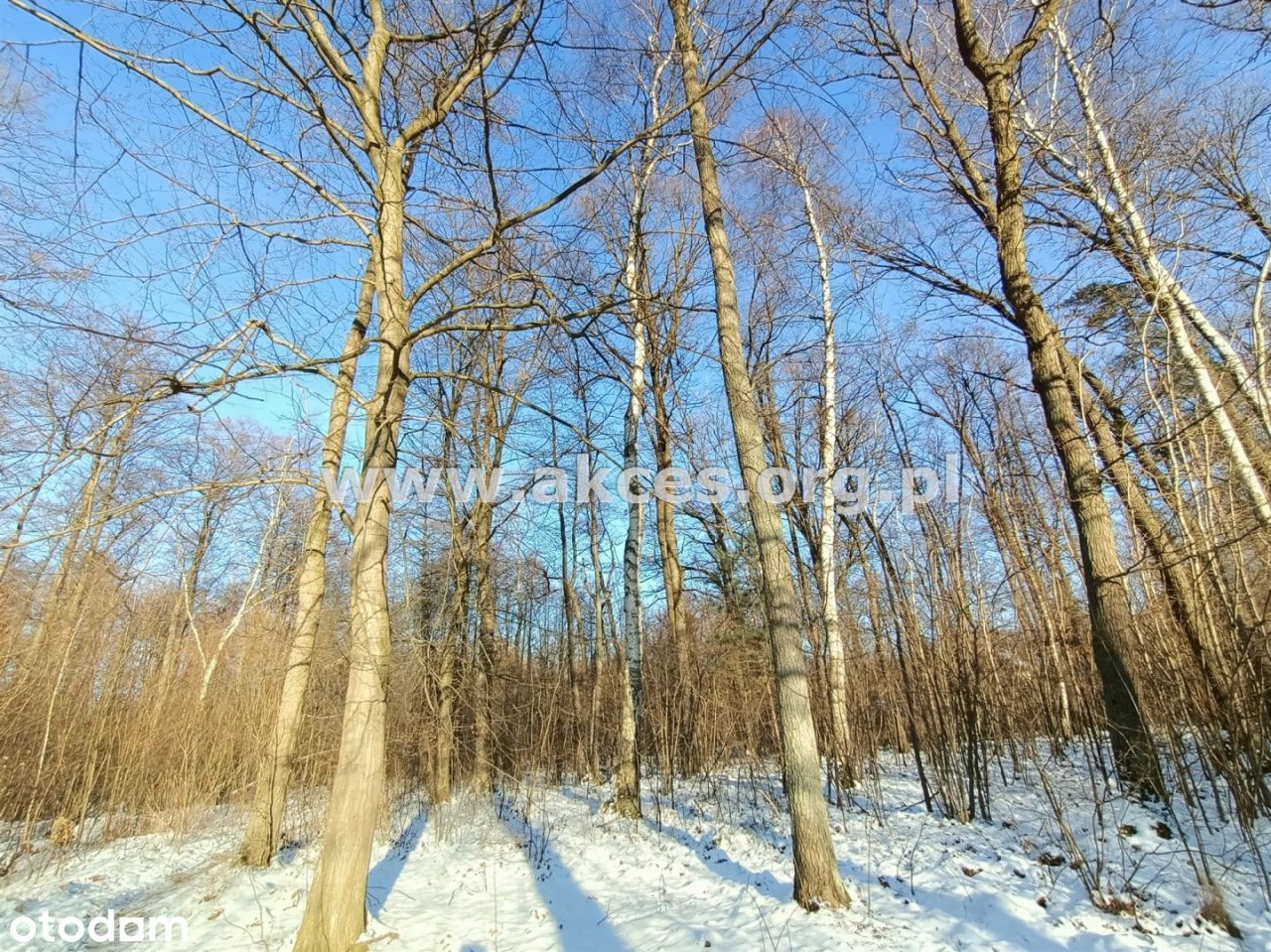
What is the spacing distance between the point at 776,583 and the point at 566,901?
3.18 meters

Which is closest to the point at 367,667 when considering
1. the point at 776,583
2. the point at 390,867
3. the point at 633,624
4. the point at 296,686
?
the point at 776,583

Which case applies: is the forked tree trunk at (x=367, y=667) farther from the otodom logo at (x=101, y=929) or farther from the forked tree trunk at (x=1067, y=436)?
the forked tree trunk at (x=1067, y=436)

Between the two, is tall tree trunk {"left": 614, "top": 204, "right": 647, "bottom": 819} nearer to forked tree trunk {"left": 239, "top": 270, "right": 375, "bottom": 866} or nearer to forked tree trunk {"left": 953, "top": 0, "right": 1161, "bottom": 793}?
forked tree trunk {"left": 239, "top": 270, "right": 375, "bottom": 866}

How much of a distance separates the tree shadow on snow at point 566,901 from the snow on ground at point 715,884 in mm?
23

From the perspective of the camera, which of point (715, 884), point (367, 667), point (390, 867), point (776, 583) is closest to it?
point (367, 667)

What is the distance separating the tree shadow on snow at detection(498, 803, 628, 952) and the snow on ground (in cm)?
2

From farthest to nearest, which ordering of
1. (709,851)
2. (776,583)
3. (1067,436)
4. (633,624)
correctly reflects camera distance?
(633,624) → (709,851) → (1067,436) → (776,583)

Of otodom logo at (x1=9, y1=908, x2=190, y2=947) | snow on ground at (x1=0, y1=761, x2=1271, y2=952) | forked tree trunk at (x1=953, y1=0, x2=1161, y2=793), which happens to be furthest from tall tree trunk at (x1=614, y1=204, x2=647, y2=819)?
otodom logo at (x1=9, y1=908, x2=190, y2=947)

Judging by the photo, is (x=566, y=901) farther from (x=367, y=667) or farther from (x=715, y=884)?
(x=367, y=667)

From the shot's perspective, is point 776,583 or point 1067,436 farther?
point 1067,436

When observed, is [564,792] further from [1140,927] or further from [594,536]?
[1140,927]

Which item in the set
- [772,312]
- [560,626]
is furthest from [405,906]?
[560,626]

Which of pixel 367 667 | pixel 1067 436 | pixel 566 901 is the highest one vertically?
pixel 1067 436

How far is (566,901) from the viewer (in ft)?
16.0
